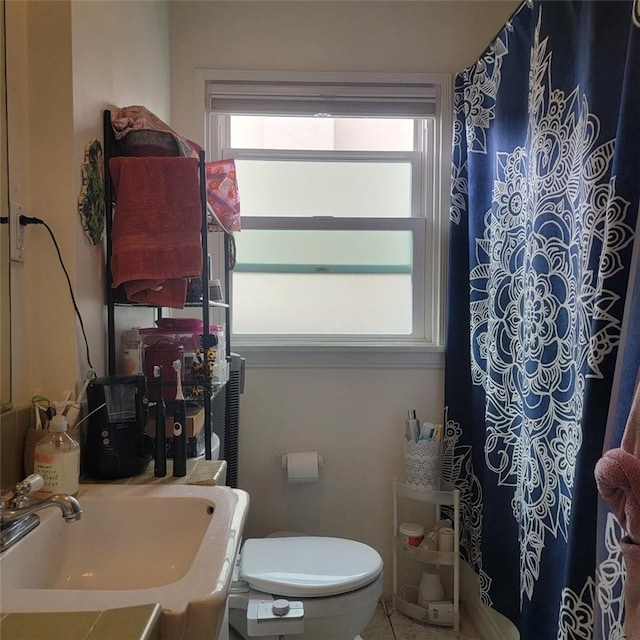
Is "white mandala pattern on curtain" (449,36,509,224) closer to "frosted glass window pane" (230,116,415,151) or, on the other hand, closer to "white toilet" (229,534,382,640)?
"frosted glass window pane" (230,116,415,151)

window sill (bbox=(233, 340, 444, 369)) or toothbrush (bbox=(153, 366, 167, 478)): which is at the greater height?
window sill (bbox=(233, 340, 444, 369))

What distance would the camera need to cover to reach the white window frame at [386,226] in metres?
1.94

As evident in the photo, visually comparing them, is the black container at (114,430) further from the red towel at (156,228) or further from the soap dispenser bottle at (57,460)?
the red towel at (156,228)

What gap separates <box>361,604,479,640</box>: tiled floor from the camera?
5.71 ft

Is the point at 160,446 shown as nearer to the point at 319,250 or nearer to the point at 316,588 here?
the point at 316,588

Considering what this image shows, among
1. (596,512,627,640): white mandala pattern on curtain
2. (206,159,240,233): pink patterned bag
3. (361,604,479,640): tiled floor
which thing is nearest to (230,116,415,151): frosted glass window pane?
(206,159,240,233): pink patterned bag

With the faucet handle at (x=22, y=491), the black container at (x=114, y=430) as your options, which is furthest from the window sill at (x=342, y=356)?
the faucet handle at (x=22, y=491)

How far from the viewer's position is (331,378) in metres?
1.97

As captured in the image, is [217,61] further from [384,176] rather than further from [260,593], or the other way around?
[260,593]

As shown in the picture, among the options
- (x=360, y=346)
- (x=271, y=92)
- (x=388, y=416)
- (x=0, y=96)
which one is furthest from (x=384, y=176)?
(x=0, y=96)

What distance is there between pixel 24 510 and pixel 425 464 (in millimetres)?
1371

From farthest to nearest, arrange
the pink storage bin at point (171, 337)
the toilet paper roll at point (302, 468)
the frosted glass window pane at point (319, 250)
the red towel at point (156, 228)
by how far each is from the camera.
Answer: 1. the frosted glass window pane at point (319, 250)
2. the toilet paper roll at point (302, 468)
3. the pink storage bin at point (171, 337)
4. the red towel at point (156, 228)

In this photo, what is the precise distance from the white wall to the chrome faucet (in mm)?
1187

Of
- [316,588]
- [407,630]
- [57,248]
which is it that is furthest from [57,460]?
[407,630]
